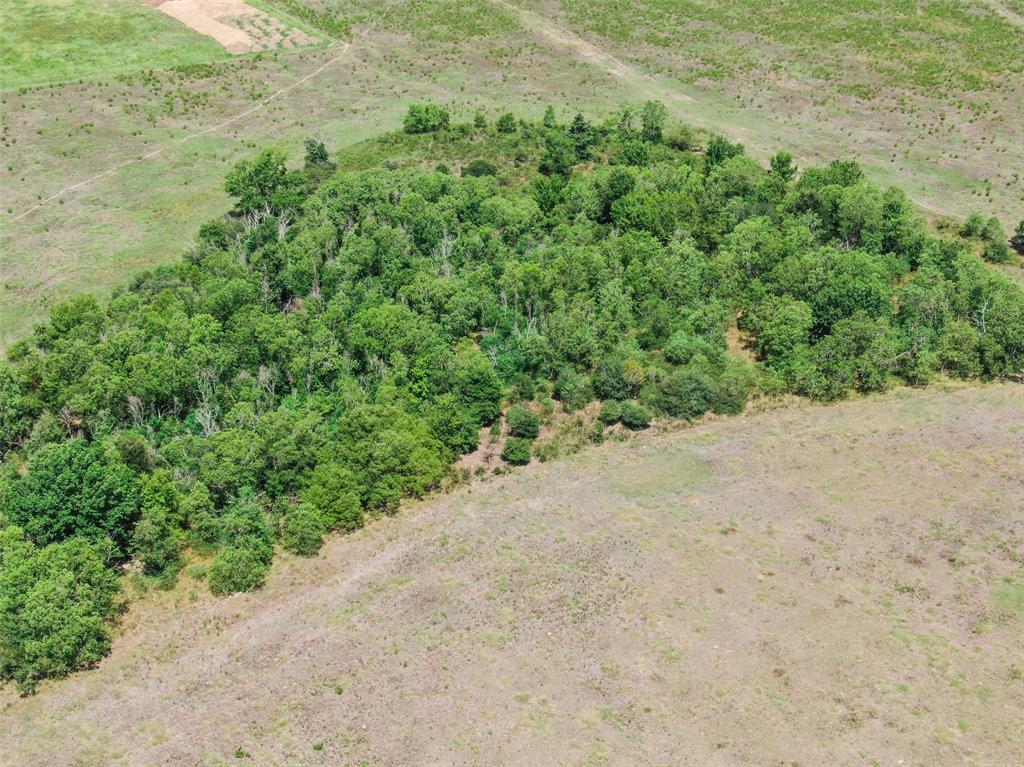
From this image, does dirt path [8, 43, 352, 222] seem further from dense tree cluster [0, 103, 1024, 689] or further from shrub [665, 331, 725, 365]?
shrub [665, 331, 725, 365]

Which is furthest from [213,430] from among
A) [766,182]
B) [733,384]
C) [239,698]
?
[766,182]

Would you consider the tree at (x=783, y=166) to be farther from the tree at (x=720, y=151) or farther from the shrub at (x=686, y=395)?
the shrub at (x=686, y=395)

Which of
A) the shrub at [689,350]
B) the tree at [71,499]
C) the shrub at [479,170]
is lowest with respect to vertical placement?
the tree at [71,499]

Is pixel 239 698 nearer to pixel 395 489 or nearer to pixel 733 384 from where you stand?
pixel 395 489

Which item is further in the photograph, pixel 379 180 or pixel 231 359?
pixel 379 180

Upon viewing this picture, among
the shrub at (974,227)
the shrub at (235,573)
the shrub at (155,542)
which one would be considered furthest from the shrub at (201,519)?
the shrub at (974,227)

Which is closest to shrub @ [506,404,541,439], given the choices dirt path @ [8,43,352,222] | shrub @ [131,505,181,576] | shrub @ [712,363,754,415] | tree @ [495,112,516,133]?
shrub @ [712,363,754,415]
